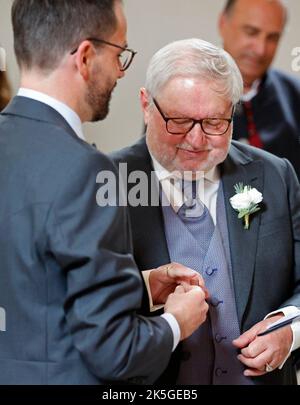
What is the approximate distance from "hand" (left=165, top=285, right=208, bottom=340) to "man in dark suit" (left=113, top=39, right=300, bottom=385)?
21cm

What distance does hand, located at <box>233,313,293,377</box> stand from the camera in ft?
4.91

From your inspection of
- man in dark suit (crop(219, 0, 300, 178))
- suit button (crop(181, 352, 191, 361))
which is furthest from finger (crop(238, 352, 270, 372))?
man in dark suit (crop(219, 0, 300, 178))

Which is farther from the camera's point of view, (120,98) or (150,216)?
(120,98)

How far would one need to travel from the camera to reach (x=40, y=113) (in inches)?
45.8

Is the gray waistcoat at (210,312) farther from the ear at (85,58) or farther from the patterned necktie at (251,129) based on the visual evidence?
the patterned necktie at (251,129)

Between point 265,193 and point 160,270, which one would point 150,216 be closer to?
point 160,270

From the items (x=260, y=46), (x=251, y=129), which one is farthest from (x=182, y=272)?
(x=260, y=46)

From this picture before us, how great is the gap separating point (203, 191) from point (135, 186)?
17 cm

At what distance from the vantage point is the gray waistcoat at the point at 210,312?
1526 mm

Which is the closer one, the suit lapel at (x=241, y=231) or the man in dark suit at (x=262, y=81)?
the suit lapel at (x=241, y=231)

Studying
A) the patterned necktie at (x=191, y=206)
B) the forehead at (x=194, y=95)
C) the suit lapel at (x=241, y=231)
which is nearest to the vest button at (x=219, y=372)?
the suit lapel at (x=241, y=231)

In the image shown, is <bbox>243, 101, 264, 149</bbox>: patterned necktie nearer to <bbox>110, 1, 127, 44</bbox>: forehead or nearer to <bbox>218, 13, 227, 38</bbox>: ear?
<bbox>218, 13, 227, 38</bbox>: ear

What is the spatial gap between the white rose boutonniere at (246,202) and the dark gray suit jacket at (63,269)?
1.46ft

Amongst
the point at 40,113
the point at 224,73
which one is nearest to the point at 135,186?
the point at 224,73
